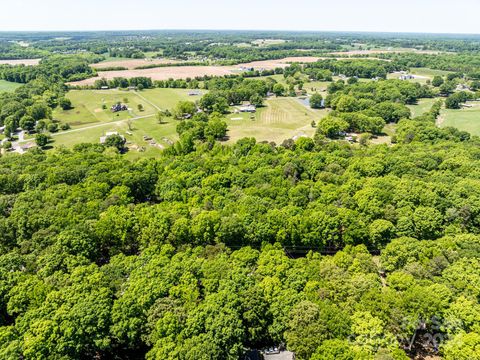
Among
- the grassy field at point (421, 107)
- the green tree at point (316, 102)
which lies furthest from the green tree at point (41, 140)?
the grassy field at point (421, 107)

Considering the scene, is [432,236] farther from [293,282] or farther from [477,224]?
[293,282]

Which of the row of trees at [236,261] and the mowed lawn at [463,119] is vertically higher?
the mowed lawn at [463,119]

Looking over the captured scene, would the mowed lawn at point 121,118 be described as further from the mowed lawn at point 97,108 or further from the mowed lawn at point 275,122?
the mowed lawn at point 275,122

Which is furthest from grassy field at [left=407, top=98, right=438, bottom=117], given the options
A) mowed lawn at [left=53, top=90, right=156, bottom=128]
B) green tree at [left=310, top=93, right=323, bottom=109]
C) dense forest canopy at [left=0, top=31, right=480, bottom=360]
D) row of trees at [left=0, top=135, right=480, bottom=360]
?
mowed lawn at [left=53, top=90, right=156, bottom=128]

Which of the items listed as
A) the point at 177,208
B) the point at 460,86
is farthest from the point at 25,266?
the point at 460,86

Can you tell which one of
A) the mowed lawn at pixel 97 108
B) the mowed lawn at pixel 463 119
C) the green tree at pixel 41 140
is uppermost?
the mowed lawn at pixel 463 119

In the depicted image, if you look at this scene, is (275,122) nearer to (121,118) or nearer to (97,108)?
(121,118)

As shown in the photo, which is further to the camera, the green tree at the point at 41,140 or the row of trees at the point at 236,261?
the green tree at the point at 41,140
